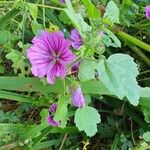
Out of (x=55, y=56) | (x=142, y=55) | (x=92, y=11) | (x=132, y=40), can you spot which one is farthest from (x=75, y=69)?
(x=142, y=55)

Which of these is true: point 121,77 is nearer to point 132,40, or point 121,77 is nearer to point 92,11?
point 92,11

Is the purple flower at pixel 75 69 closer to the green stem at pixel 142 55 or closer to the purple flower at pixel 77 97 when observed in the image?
the purple flower at pixel 77 97

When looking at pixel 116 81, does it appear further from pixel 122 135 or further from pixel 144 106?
pixel 122 135

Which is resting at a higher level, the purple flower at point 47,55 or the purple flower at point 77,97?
the purple flower at point 47,55

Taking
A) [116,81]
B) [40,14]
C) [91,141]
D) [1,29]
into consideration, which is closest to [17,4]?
[1,29]

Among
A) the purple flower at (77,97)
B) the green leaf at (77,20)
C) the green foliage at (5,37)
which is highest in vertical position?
the green leaf at (77,20)

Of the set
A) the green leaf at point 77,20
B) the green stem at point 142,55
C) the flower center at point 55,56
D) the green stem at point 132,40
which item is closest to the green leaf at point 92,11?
the green leaf at point 77,20

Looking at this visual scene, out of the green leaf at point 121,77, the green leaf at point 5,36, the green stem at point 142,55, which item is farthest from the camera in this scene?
the green stem at point 142,55
